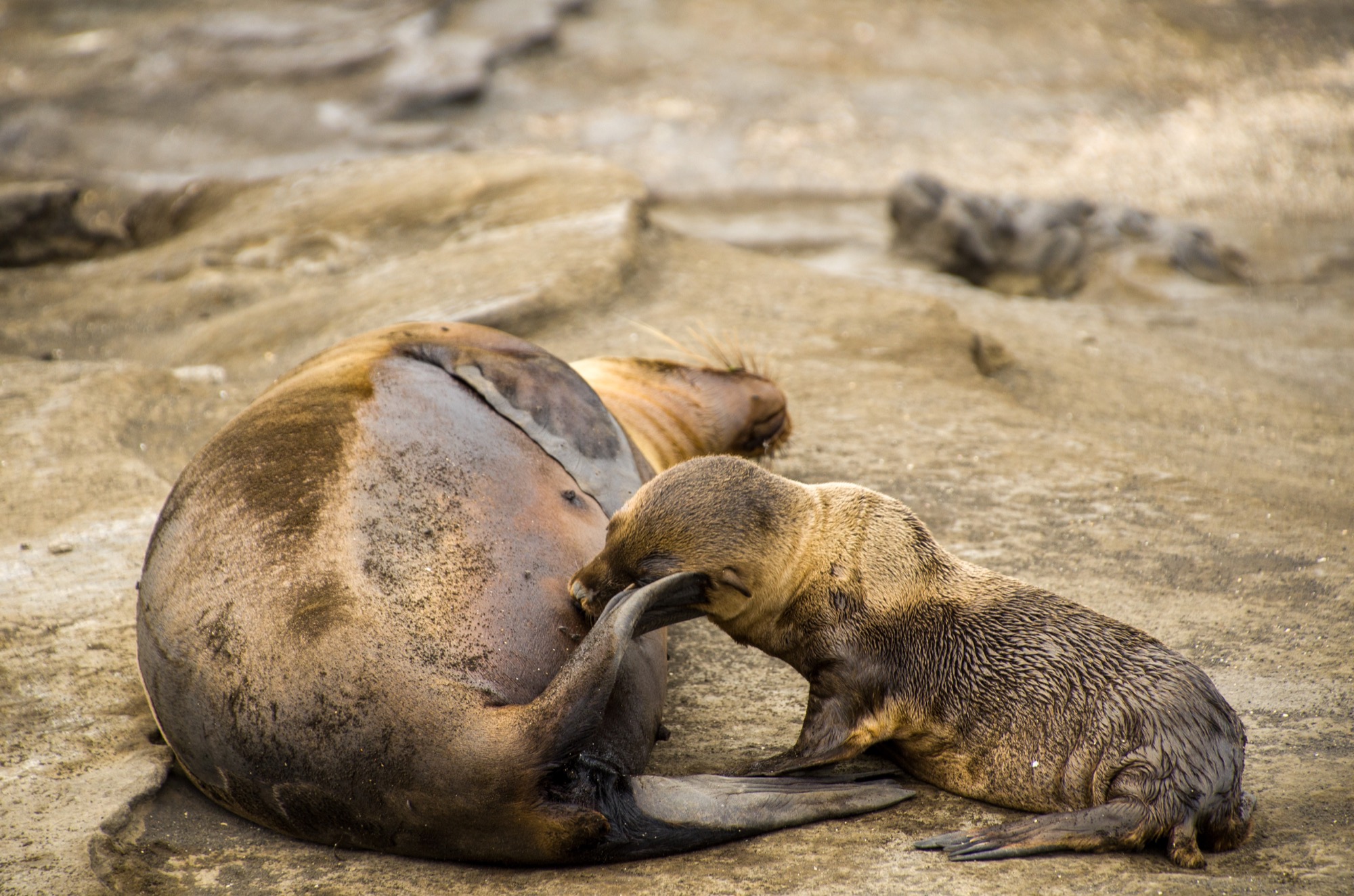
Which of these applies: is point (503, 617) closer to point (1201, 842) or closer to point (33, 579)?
point (1201, 842)

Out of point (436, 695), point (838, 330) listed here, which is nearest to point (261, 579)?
point (436, 695)

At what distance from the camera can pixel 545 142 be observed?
11.4 metres

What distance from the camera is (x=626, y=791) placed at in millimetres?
2535

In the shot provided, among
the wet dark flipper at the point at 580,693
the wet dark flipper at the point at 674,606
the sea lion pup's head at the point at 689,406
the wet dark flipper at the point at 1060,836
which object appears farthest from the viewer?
the sea lion pup's head at the point at 689,406

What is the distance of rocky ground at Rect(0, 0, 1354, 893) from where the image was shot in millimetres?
2854

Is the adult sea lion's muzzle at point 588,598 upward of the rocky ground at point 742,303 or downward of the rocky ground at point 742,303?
upward

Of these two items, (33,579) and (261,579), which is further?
(33,579)

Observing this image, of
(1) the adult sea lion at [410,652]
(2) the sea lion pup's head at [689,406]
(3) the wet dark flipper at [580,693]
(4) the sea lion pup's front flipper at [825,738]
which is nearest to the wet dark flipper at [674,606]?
(1) the adult sea lion at [410,652]

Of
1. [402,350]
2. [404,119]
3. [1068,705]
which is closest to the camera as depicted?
[1068,705]

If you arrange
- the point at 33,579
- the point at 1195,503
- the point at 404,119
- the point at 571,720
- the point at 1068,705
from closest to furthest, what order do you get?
1. the point at 571,720
2. the point at 1068,705
3. the point at 33,579
4. the point at 1195,503
5. the point at 404,119

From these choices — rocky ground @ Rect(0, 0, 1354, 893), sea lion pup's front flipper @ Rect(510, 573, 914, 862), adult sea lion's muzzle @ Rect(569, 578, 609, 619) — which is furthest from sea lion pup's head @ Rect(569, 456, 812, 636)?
rocky ground @ Rect(0, 0, 1354, 893)

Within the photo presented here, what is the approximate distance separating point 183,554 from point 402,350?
84 centimetres

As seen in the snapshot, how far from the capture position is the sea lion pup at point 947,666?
258 cm

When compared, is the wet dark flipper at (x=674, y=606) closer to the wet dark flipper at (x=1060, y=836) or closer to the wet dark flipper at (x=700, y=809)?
the wet dark flipper at (x=700, y=809)
